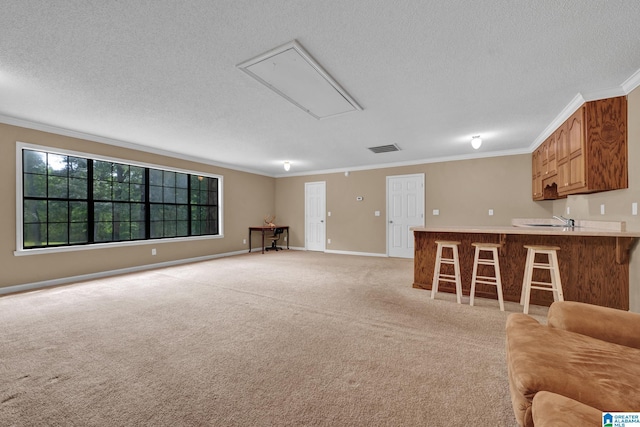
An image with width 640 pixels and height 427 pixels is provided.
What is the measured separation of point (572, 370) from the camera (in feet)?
3.62

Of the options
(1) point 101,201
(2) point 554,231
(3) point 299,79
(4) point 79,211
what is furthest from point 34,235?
(2) point 554,231

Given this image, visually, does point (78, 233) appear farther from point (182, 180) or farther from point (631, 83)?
point (631, 83)

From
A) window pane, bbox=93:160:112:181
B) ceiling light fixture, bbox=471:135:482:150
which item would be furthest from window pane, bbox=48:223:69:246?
ceiling light fixture, bbox=471:135:482:150

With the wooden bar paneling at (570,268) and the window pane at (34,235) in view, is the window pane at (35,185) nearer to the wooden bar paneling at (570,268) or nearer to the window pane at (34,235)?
the window pane at (34,235)

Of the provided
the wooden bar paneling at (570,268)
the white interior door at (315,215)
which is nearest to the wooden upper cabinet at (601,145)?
the wooden bar paneling at (570,268)

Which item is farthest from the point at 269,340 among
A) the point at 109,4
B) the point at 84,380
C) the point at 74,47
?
the point at 74,47

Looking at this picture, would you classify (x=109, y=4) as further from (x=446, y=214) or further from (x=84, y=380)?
(x=446, y=214)

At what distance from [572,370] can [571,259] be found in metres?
2.68

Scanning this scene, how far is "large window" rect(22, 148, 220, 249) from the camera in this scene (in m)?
4.00

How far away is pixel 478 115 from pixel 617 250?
2118 millimetres

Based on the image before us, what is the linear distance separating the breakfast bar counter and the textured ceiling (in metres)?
1.53

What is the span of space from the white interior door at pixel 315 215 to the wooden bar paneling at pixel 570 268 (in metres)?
4.37

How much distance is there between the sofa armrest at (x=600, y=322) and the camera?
1396 mm

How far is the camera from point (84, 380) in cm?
173
